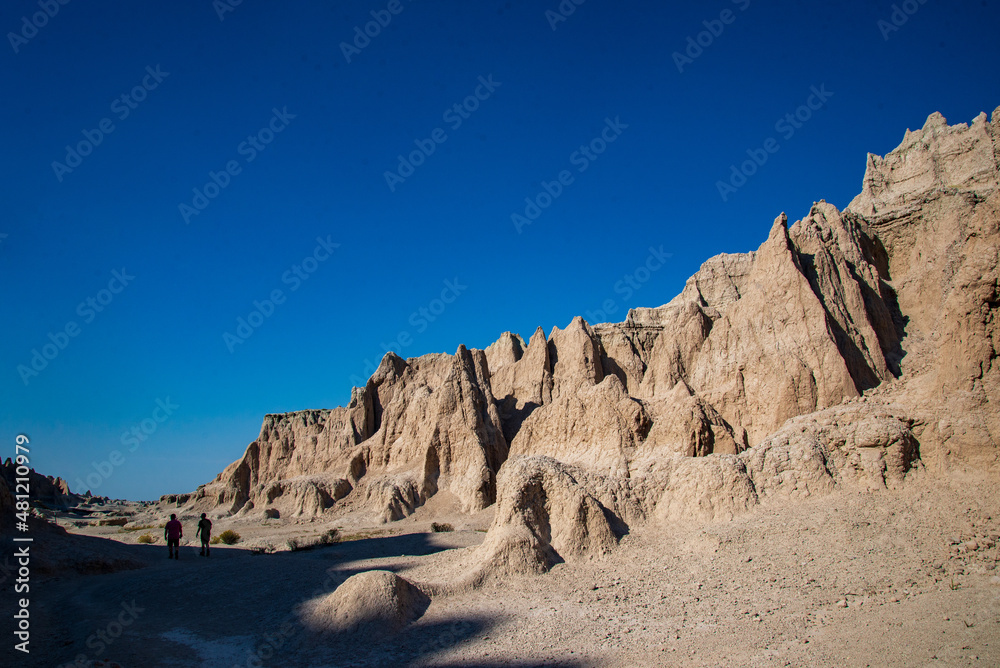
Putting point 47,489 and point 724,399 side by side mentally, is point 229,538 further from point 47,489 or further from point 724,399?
point 47,489

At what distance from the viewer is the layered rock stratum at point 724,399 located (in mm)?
13508

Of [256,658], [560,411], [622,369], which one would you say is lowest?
[256,658]

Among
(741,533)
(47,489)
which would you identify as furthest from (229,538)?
(47,489)

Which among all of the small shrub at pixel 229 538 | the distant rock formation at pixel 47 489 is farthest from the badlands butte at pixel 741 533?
the distant rock formation at pixel 47 489

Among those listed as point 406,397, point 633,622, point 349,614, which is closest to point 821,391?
point 633,622

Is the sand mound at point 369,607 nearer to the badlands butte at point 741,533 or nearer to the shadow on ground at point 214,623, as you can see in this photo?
the badlands butte at point 741,533

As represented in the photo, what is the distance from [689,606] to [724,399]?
15985 mm

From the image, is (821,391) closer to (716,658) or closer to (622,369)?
(716,658)

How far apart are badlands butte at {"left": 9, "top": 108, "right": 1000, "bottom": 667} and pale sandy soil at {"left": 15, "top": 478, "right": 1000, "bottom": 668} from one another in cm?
5

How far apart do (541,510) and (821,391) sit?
14.2 m

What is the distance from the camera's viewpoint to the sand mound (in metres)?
10.8

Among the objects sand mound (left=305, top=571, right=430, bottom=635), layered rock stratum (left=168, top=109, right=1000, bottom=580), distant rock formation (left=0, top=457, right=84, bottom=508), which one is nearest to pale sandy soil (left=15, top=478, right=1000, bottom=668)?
sand mound (left=305, top=571, right=430, bottom=635)

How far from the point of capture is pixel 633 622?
10336mm

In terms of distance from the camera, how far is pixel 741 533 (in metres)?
12.8
